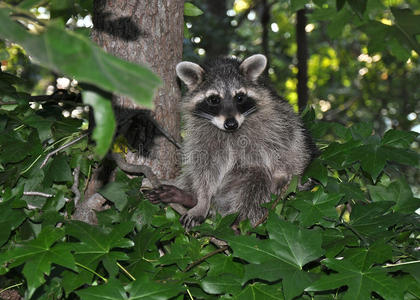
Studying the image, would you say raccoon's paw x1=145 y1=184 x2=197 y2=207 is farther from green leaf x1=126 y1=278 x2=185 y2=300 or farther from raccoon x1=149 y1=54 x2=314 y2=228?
green leaf x1=126 y1=278 x2=185 y2=300

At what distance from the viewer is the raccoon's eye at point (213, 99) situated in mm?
2717

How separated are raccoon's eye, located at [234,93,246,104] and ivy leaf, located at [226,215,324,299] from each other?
1.28 metres

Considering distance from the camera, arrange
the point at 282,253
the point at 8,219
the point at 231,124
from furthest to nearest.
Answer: the point at 231,124, the point at 8,219, the point at 282,253

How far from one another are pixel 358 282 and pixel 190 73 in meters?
1.54

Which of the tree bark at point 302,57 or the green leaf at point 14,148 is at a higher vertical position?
the green leaf at point 14,148

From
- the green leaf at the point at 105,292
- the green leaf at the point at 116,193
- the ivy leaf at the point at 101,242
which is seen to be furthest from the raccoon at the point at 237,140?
the green leaf at the point at 105,292

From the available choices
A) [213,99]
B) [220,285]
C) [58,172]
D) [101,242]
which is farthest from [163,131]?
[220,285]

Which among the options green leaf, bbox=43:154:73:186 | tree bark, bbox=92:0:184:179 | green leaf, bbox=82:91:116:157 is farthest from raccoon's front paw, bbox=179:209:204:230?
green leaf, bbox=82:91:116:157

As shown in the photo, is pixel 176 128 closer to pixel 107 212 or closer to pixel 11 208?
pixel 107 212

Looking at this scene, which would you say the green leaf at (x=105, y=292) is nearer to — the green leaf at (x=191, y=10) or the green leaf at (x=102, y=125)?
the green leaf at (x=102, y=125)

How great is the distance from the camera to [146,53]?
2199 millimetres

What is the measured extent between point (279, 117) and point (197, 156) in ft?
1.60

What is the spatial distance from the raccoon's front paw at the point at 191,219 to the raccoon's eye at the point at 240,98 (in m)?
0.64

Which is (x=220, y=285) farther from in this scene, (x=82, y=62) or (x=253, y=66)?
(x=253, y=66)
